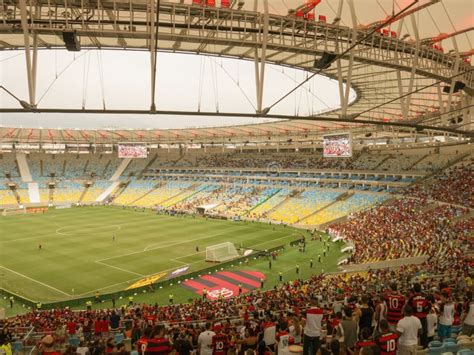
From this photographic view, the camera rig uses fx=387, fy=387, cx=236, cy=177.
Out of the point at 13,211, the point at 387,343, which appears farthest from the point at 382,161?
the point at 13,211

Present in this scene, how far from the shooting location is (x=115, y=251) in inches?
1299

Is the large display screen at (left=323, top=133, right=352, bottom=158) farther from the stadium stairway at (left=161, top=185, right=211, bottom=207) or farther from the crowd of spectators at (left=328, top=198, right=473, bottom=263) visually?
the stadium stairway at (left=161, top=185, right=211, bottom=207)

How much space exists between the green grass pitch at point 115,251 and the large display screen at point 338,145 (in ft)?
29.0

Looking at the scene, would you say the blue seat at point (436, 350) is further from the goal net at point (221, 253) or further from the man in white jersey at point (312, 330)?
the goal net at point (221, 253)

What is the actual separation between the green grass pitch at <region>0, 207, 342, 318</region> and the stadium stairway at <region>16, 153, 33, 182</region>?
1955 centimetres

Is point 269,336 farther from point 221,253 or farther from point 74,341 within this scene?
point 221,253

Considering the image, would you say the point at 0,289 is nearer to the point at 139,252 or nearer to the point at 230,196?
the point at 139,252

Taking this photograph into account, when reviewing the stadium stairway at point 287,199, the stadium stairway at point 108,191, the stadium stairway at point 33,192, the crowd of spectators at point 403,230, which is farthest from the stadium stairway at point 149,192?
the crowd of spectators at point 403,230

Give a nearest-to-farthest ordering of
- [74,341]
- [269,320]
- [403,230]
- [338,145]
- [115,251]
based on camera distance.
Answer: [269,320]
[74,341]
[403,230]
[115,251]
[338,145]

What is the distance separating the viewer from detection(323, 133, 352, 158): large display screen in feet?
120

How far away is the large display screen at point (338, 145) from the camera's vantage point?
36688 millimetres

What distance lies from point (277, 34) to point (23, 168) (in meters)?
72.9

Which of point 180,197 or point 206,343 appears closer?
point 206,343

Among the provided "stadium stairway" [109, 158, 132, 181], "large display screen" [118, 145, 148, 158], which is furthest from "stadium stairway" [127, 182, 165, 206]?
"large display screen" [118, 145, 148, 158]
